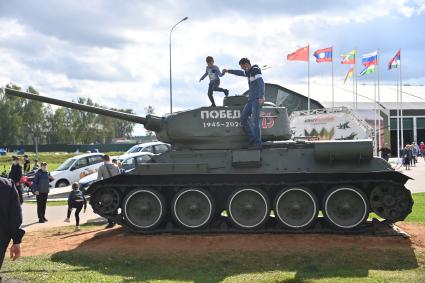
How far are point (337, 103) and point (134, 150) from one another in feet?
92.3

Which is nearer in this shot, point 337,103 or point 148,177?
point 148,177

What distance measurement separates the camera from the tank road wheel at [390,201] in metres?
11.9

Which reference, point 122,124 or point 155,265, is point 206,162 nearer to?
point 155,265

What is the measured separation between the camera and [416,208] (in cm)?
1670

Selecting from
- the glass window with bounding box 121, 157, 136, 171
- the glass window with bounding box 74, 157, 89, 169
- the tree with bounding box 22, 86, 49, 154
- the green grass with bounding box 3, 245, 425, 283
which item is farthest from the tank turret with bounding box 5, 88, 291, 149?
the tree with bounding box 22, 86, 49, 154

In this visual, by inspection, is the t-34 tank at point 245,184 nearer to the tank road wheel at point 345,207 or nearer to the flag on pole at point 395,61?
the tank road wheel at point 345,207

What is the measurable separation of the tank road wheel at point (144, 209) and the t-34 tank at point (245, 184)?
2cm

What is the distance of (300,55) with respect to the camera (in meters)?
42.9

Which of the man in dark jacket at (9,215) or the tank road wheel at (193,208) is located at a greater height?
the man in dark jacket at (9,215)

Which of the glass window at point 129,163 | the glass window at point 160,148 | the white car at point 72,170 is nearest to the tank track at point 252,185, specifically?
the glass window at point 129,163

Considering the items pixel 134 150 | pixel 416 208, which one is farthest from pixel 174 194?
pixel 134 150

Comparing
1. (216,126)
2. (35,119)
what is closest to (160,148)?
(216,126)

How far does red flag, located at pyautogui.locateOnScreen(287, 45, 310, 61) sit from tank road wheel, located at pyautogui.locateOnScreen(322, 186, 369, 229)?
31.7m

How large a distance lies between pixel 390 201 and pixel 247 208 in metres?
3.25
